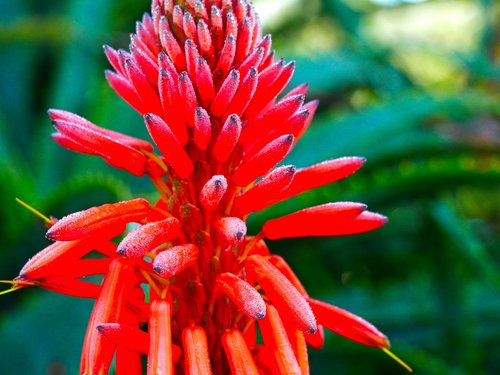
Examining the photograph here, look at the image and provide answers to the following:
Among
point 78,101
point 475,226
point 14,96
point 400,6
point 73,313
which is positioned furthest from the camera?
point 400,6

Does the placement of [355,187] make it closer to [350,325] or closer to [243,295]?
[350,325]

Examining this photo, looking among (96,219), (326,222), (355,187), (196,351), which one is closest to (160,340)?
(196,351)

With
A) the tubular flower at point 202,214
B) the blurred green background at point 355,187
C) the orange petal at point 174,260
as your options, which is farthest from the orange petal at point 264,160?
the blurred green background at point 355,187

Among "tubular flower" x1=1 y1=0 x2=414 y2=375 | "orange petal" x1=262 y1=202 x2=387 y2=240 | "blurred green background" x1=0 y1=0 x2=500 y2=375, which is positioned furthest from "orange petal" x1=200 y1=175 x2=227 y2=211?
"blurred green background" x1=0 y1=0 x2=500 y2=375

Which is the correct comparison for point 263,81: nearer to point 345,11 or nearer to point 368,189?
point 368,189

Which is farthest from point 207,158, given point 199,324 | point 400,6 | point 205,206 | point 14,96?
point 400,6

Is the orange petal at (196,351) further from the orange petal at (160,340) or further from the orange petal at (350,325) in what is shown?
the orange petal at (350,325)
